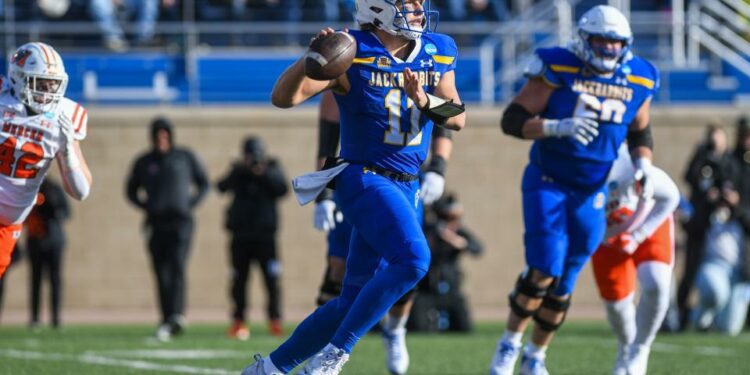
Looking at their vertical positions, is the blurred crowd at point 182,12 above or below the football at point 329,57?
below

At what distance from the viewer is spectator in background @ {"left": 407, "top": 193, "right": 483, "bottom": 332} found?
41.0 ft

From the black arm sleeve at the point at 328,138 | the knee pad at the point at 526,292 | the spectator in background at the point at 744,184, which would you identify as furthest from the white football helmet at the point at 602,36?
the spectator in background at the point at 744,184

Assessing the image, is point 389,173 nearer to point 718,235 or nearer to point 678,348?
point 678,348

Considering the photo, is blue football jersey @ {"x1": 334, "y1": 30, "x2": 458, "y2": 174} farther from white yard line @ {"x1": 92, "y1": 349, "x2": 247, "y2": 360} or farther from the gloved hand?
white yard line @ {"x1": 92, "y1": 349, "x2": 247, "y2": 360}

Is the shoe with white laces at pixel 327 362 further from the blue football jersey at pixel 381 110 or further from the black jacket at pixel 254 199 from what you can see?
the black jacket at pixel 254 199

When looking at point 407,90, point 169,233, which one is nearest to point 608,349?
point 169,233

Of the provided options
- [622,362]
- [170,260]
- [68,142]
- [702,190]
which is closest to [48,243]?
[170,260]

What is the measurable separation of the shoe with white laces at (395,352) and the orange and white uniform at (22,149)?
2.15 m

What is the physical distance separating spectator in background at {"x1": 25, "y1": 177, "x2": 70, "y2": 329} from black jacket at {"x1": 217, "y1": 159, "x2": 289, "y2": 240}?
1.67 meters

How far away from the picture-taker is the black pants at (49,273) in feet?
42.0

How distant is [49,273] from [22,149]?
6418 mm

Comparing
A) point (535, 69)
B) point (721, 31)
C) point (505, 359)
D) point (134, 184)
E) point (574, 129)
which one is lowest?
point (134, 184)

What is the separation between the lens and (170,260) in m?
12.1

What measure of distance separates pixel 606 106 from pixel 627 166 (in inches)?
19.2
